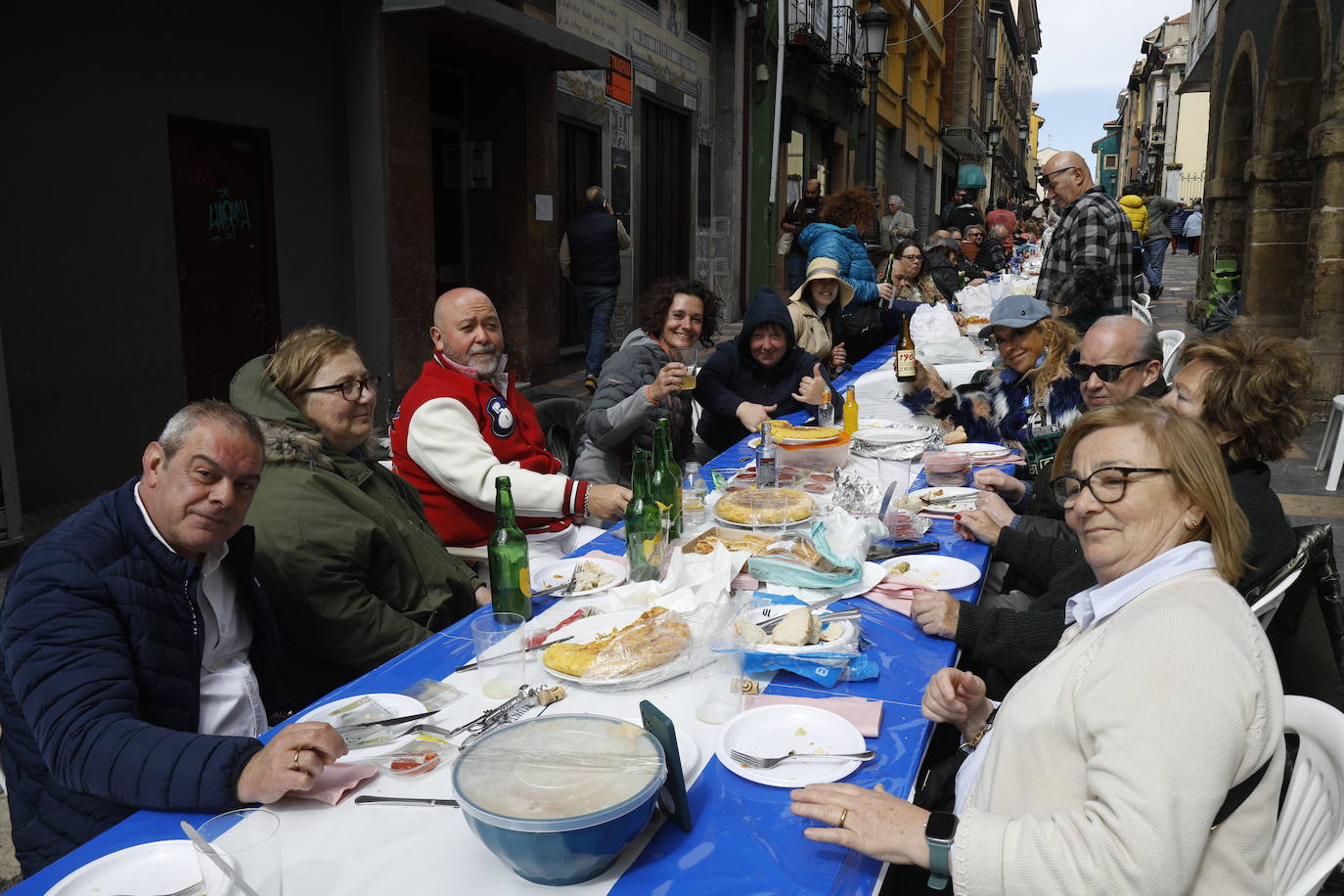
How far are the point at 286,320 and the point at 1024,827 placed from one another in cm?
686

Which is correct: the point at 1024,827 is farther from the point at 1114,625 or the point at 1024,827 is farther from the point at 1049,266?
the point at 1049,266

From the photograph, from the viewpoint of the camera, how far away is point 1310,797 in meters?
1.72

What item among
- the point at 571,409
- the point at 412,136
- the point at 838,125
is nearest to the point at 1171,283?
the point at 838,125

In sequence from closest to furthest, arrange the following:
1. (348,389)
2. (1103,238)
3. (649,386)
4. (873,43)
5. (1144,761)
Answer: (1144,761) < (348,389) < (649,386) < (1103,238) < (873,43)

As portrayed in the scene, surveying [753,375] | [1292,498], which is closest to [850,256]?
[753,375]

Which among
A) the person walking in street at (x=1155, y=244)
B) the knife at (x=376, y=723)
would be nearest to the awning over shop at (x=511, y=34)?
the knife at (x=376, y=723)

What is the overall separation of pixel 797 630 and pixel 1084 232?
526 cm

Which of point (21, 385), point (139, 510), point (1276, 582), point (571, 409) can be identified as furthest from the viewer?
point (21, 385)

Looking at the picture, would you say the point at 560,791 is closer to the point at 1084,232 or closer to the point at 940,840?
the point at 940,840

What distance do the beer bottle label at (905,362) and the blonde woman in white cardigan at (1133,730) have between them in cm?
329

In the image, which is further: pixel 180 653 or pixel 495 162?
pixel 495 162

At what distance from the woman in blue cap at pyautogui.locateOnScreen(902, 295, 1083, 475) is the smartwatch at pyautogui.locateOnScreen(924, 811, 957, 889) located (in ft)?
8.70

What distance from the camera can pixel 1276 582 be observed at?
2.27m

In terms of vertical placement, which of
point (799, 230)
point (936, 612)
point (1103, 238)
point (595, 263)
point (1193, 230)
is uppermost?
point (1193, 230)
